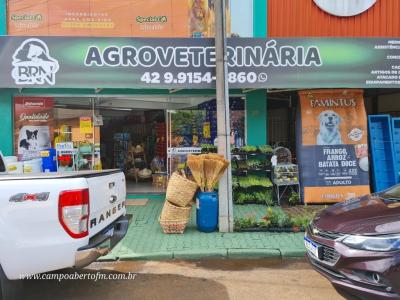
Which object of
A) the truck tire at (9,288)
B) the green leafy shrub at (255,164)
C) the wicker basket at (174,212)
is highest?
the green leafy shrub at (255,164)

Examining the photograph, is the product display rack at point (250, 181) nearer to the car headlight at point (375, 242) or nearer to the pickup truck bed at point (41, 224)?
the car headlight at point (375, 242)

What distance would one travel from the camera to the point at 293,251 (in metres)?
6.49

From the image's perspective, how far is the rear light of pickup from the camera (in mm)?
3969

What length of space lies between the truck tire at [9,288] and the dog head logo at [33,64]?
5.50m

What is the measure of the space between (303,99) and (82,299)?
697 cm

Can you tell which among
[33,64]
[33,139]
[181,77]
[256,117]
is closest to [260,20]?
[256,117]

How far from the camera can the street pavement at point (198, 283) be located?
4.91 meters

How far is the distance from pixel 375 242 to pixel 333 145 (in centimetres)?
638

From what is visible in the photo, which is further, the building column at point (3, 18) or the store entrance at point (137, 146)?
the store entrance at point (137, 146)

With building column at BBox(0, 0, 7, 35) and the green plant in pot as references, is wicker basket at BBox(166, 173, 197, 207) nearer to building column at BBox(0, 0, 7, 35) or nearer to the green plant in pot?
the green plant in pot

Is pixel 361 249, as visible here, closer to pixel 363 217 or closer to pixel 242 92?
pixel 363 217

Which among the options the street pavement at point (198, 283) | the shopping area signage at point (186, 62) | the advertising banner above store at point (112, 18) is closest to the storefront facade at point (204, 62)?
the shopping area signage at point (186, 62)

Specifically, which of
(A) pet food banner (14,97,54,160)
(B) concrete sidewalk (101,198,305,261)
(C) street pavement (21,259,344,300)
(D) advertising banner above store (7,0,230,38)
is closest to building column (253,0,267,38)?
(D) advertising banner above store (7,0,230,38)

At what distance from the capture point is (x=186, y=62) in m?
8.80
